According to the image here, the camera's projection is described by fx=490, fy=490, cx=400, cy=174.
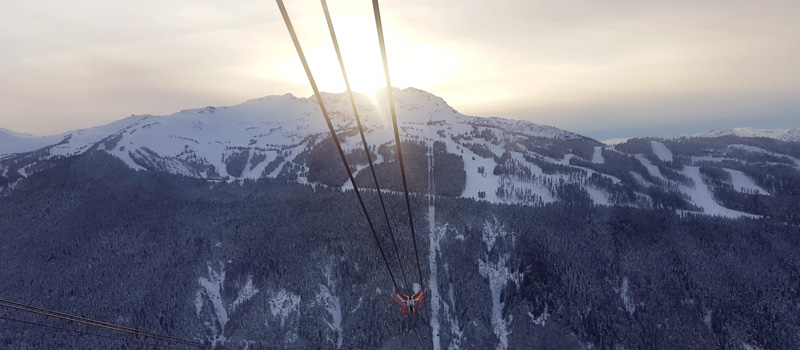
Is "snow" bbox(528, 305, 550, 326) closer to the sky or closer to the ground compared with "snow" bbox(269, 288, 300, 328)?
closer to the ground

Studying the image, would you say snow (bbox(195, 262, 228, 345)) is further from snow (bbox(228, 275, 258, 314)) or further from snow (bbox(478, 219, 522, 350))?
snow (bbox(478, 219, 522, 350))

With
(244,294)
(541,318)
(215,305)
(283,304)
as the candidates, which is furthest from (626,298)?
(215,305)

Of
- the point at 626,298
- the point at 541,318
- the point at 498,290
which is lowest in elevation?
the point at 541,318

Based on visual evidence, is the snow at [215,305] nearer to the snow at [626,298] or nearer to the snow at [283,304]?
the snow at [283,304]

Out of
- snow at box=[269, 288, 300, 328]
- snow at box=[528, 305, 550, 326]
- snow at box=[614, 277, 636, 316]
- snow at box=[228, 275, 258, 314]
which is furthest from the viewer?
snow at box=[228, 275, 258, 314]

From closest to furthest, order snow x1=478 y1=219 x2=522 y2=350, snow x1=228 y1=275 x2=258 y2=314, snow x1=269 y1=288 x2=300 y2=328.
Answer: snow x1=478 y1=219 x2=522 y2=350
snow x1=269 y1=288 x2=300 y2=328
snow x1=228 y1=275 x2=258 y2=314

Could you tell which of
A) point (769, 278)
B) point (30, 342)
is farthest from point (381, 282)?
point (769, 278)

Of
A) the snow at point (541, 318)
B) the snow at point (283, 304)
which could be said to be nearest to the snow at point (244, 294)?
the snow at point (283, 304)

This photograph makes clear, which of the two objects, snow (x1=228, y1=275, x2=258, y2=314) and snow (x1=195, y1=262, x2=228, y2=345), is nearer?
snow (x1=195, y1=262, x2=228, y2=345)

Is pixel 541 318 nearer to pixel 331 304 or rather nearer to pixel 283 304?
pixel 331 304

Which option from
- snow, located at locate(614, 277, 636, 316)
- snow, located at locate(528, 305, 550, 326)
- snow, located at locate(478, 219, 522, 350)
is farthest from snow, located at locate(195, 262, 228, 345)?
snow, located at locate(614, 277, 636, 316)

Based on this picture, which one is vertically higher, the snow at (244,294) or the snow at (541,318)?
the snow at (244,294)
